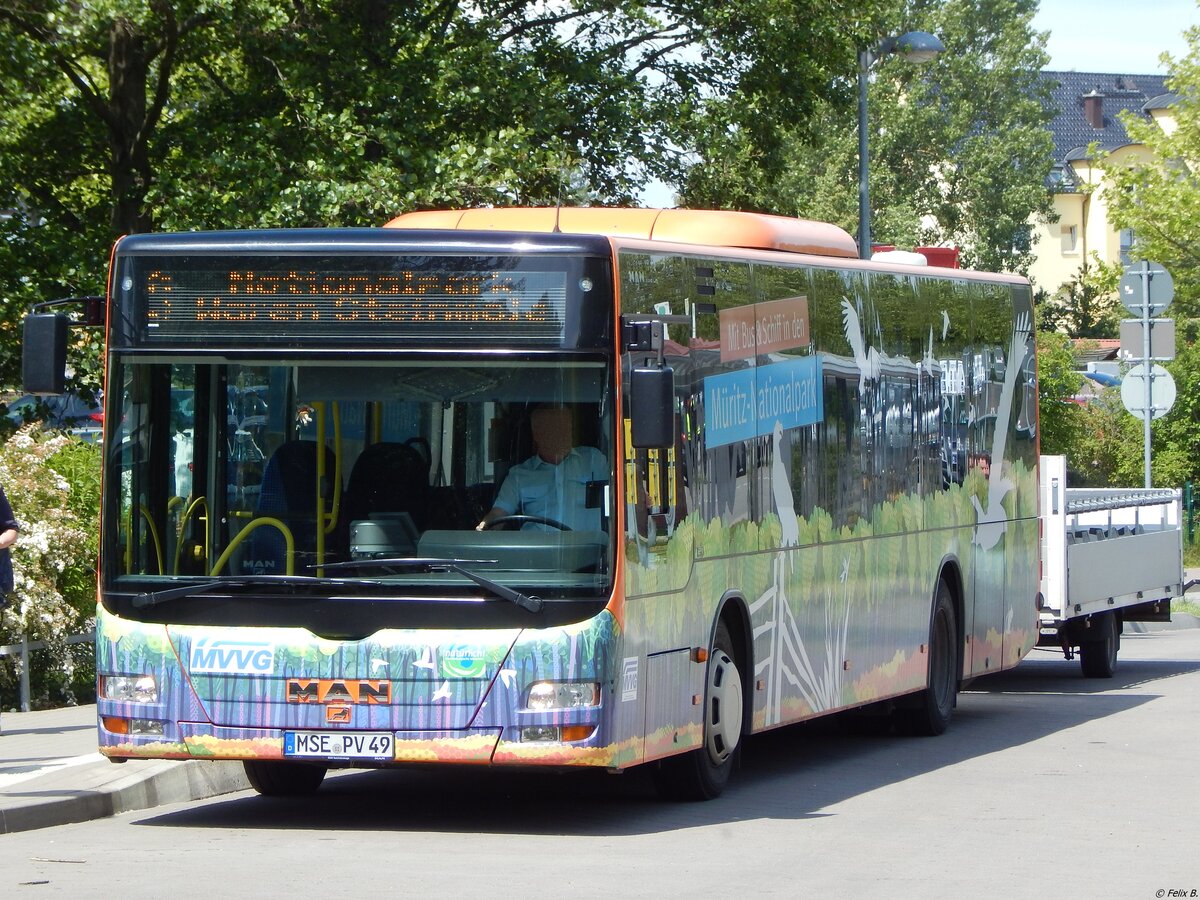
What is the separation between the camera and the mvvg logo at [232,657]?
30.7ft

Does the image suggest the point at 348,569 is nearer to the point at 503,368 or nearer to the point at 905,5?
the point at 503,368

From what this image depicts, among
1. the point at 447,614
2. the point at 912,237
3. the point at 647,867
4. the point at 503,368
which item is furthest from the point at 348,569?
the point at 912,237

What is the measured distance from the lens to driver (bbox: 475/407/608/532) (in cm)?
933

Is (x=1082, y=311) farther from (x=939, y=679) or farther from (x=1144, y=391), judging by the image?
(x=939, y=679)

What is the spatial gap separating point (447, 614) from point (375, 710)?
540 mm

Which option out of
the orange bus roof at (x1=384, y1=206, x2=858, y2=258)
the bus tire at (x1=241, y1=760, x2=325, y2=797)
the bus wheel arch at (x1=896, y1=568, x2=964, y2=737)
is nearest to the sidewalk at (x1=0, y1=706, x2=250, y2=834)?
the bus tire at (x1=241, y1=760, x2=325, y2=797)

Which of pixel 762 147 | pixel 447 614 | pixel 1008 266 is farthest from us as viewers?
pixel 1008 266

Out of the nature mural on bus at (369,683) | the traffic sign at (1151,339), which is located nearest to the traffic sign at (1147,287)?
the traffic sign at (1151,339)

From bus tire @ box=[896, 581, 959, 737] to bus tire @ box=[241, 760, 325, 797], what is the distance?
4899 mm

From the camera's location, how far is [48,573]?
15.3 metres

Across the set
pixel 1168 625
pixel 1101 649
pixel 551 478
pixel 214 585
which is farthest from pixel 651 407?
pixel 1168 625

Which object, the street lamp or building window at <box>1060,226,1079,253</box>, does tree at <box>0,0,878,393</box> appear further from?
building window at <box>1060,226,1079,253</box>

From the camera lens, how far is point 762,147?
26.6m

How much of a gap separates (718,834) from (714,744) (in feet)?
3.90
